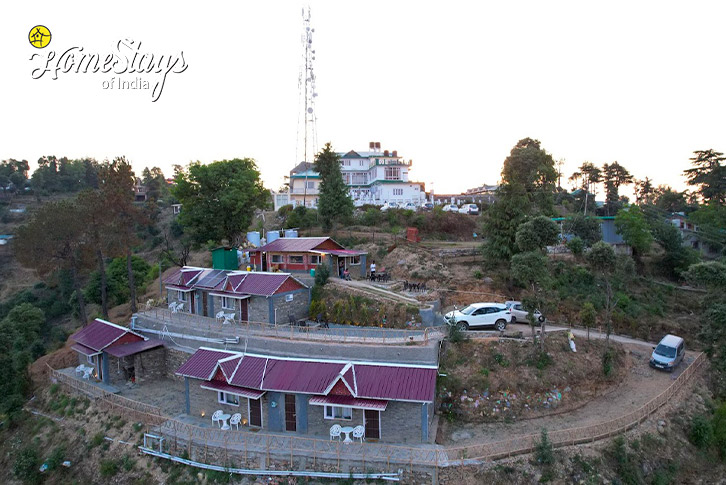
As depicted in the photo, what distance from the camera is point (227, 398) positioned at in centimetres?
1958

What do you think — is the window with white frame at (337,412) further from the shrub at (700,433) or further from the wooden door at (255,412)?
the shrub at (700,433)

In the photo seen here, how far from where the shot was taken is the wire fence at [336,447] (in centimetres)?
1547

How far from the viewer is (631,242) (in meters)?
36.2

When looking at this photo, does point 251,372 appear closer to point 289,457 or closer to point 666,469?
point 289,457

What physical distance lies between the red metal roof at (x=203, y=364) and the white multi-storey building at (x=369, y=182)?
2936 centimetres

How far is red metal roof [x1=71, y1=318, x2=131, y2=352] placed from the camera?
79.9 feet

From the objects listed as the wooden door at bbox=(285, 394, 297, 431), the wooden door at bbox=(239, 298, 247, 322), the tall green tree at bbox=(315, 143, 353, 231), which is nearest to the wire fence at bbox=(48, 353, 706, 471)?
the wooden door at bbox=(285, 394, 297, 431)

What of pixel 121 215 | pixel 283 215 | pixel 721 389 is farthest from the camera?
pixel 283 215

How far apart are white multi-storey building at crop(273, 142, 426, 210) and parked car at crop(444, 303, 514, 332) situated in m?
27.7

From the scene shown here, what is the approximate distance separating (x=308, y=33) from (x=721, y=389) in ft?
144

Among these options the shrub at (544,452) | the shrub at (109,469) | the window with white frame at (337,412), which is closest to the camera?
the shrub at (544,452)

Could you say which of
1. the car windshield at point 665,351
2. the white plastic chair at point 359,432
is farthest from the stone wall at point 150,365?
the car windshield at point 665,351

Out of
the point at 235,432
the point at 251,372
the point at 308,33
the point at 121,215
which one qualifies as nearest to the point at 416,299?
the point at 251,372

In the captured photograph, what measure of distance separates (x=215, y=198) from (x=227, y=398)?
67.3 ft
